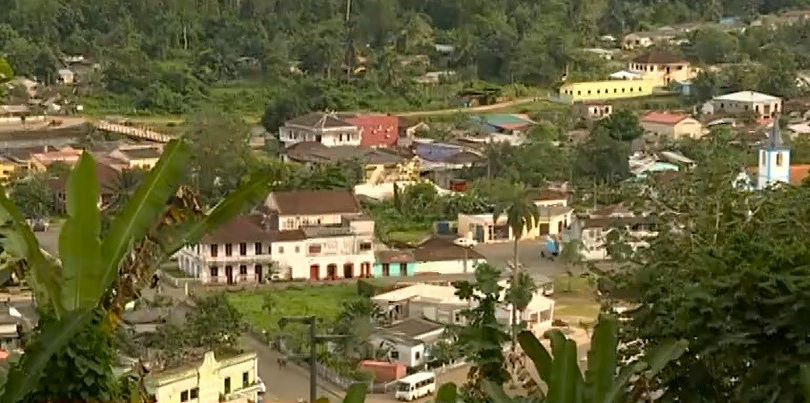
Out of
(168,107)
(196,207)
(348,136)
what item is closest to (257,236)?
(348,136)

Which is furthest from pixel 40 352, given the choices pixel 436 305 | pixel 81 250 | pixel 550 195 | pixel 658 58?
pixel 658 58

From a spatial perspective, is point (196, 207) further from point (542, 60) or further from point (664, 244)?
point (542, 60)

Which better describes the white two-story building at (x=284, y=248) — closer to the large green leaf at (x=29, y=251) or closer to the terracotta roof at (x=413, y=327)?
the terracotta roof at (x=413, y=327)

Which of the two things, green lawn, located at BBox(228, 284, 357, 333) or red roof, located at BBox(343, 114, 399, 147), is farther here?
red roof, located at BBox(343, 114, 399, 147)

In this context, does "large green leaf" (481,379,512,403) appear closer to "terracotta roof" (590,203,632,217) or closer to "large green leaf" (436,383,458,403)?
"large green leaf" (436,383,458,403)

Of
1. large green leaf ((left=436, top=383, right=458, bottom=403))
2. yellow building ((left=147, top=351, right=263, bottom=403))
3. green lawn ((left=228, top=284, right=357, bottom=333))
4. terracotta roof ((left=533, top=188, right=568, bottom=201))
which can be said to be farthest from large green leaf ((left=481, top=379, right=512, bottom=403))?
terracotta roof ((left=533, top=188, right=568, bottom=201))
